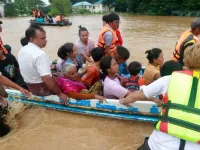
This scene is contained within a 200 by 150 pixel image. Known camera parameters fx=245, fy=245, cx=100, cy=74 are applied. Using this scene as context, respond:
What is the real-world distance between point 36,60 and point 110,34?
1.45 m

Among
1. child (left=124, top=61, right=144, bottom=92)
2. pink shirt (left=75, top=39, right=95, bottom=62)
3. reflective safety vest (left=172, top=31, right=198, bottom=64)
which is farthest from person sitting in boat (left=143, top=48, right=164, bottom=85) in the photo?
pink shirt (left=75, top=39, right=95, bottom=62)

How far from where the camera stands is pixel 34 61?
295 centimetres

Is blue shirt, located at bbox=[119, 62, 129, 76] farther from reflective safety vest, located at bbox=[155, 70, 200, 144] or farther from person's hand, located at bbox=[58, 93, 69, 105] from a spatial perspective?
reflective safety vest, located at bbox=[155, 70, 200, 144]

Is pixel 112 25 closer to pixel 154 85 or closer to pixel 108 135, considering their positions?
pixel 108 135

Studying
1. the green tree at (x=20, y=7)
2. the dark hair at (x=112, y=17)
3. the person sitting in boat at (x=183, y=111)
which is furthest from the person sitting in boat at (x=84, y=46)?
the green tree at (x=20, y=7)

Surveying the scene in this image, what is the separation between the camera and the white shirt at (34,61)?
9.55ft

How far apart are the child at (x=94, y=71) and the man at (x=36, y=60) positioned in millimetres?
424

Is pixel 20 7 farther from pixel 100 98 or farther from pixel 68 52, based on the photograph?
pixel 100 98

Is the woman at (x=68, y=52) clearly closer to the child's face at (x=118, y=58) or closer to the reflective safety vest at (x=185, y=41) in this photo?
the child's face at (x=118, y=58)

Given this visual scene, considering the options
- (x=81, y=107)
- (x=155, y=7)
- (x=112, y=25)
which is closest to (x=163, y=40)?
(x=112, y=25)

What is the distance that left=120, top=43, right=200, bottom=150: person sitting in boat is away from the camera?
4.92ft

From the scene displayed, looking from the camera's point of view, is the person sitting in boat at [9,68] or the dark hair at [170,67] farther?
the person sitting in boat at [9,68]

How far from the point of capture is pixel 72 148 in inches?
113

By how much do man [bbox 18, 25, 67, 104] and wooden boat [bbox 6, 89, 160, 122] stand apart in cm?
33
